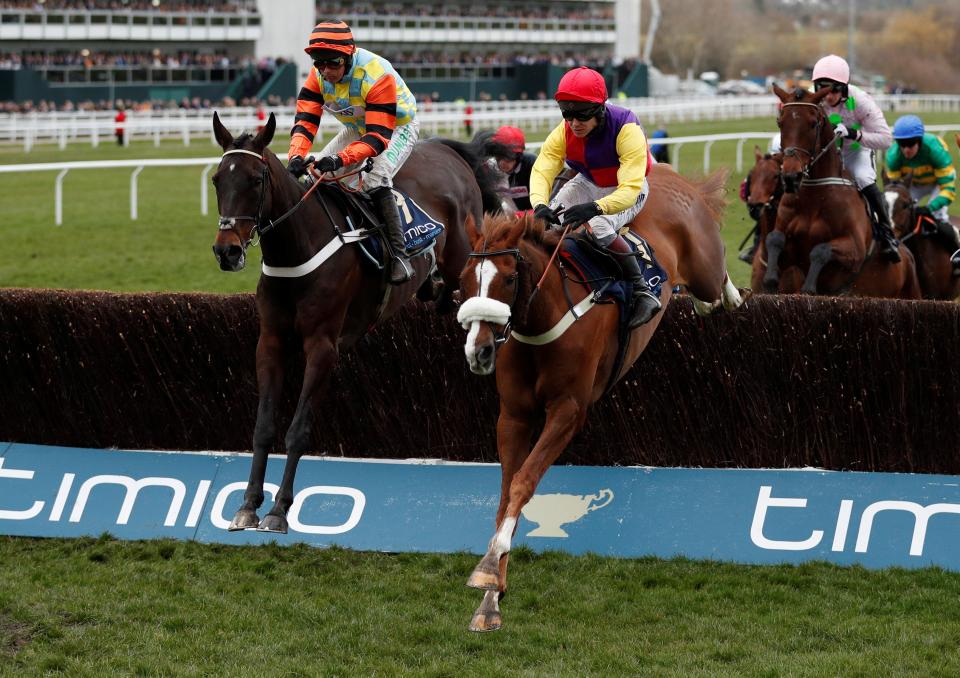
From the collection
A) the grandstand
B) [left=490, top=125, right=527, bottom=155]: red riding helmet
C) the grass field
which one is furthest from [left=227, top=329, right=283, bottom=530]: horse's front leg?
the grandstand

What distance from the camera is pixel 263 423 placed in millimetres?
5535

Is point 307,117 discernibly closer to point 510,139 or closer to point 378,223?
point 378,223

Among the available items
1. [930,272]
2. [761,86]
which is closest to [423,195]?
[930,272]

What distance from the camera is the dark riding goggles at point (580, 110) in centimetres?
523

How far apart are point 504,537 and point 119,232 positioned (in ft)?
37.1

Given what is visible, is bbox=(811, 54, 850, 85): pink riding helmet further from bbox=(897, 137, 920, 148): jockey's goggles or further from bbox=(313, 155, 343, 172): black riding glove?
bbox=(313, 155, 343, 172): black riding glove

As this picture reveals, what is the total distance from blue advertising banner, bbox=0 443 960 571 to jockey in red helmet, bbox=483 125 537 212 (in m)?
2.21

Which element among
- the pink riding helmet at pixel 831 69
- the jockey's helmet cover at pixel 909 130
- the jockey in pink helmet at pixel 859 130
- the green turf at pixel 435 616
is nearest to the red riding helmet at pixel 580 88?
the green turf at pixel 435 616

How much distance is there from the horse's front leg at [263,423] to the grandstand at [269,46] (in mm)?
27450

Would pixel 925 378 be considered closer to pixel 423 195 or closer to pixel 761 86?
pixel 423 195

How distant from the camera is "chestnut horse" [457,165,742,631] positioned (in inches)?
177

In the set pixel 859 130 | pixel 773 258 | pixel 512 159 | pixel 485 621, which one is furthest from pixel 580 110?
pixel 859 130

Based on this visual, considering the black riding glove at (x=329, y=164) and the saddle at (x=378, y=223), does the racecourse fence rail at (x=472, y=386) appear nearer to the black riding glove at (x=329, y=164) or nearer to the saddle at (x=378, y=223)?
the saddle at (x=378, y=223)

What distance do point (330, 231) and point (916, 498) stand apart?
274 cm
